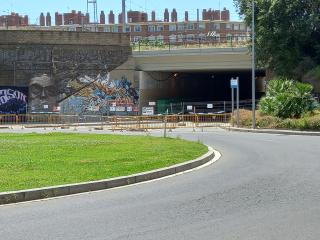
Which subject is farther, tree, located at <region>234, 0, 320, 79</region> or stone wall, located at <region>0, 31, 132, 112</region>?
stone wall, located at <region>0, 31, 132, 112</region>

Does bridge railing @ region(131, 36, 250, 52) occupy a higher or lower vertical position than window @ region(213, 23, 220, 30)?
lower

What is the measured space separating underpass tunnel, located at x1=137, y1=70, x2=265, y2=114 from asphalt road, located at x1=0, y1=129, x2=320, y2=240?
4117 centimetres

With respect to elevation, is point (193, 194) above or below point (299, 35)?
below

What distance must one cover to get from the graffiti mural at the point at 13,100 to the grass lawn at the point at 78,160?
3064 cm

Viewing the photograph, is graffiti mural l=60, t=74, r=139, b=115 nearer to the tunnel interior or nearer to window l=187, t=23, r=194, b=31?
the tunnel interior

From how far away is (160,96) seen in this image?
5703 centimetres

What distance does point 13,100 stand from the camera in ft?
171

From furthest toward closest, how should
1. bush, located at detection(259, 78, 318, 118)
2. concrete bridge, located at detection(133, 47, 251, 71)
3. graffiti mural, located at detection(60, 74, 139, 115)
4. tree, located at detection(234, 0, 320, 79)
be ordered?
graffiti mural, located at detection(60, 74, 139, 115) < concrete bridge, located at detection(133, 47, 251, 71) < tree, located at detection(234, 0, 320, 79) < bush, located at detection(259, 78, 318, 118)

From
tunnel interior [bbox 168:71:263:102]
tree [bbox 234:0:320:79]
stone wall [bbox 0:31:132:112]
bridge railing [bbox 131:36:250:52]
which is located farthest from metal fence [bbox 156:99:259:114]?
tree [bbox 234:0:320:79]

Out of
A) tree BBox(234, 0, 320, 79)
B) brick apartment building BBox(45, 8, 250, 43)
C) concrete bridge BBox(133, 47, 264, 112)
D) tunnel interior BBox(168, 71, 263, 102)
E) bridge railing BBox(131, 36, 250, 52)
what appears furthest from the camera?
brick apartment building BBox(45, 8, 250, 43)

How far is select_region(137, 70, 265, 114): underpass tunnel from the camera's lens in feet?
184

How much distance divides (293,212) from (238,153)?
11.1m

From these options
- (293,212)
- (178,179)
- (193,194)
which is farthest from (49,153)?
(293,212)

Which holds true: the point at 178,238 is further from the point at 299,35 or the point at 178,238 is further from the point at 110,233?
the point at 299,35
